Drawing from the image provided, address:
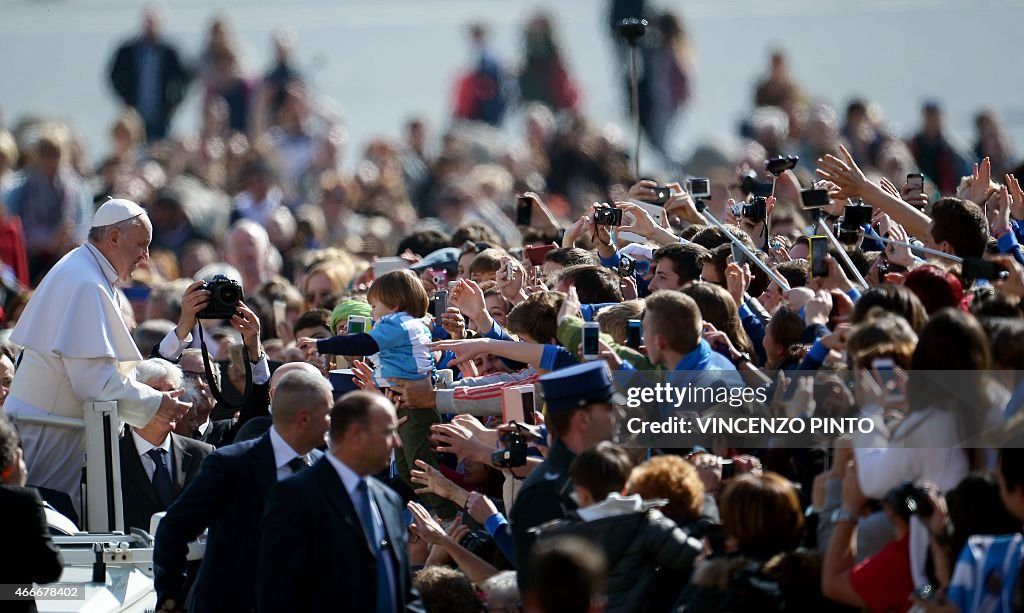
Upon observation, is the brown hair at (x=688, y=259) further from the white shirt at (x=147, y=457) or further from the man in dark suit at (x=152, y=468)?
the white shirt at (x=147, y=457)

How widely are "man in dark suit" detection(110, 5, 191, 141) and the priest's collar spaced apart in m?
12.6

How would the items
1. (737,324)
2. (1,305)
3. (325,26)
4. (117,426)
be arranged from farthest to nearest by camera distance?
(325,26)
(1,305)
(117,426)
(737,324)

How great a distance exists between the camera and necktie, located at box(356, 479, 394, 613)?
6.31 metres

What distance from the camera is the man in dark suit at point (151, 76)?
2073 centimetres

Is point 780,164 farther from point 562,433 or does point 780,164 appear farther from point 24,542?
point 24,542

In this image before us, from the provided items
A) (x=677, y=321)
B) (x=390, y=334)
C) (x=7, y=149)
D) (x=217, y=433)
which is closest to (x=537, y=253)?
(x=390, y=334)

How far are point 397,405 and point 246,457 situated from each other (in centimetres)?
160

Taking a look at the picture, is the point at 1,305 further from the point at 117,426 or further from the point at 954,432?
the point at 954,432

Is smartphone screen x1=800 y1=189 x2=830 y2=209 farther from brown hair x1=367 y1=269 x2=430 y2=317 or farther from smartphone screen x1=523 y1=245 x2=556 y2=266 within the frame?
smartphone screen x1=523 y1=245 x2=556 y2=266

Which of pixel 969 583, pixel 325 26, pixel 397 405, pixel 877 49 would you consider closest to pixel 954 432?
pixel 969 583

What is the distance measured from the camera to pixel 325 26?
27656 millimetres

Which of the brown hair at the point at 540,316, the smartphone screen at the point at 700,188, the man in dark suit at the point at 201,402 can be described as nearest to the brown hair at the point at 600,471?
the brown hair at the point at 540,316

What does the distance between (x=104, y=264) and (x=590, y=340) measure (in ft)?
9.03

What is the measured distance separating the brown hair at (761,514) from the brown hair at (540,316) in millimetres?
2082
